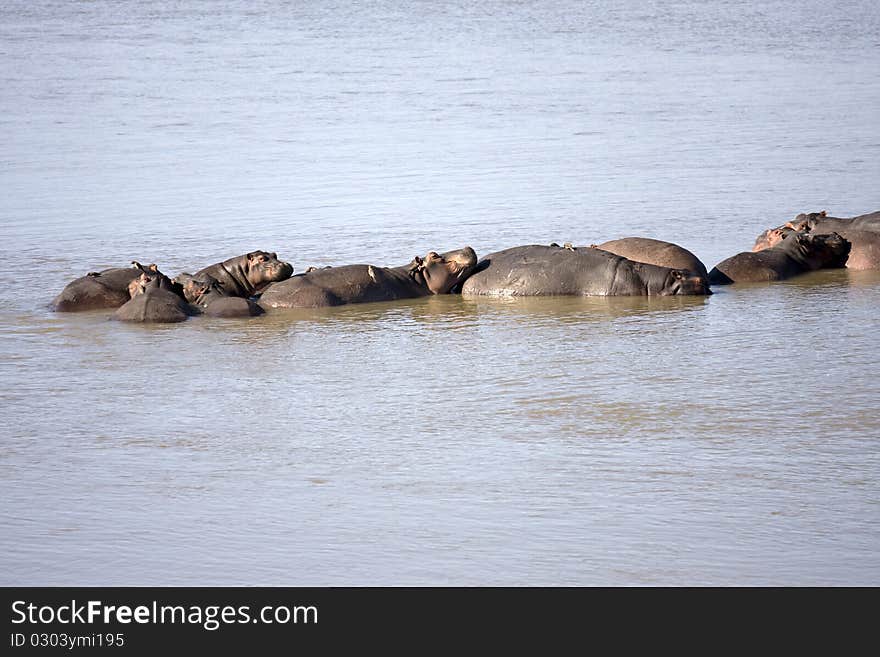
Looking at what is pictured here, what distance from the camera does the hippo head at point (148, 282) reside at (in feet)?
33.2

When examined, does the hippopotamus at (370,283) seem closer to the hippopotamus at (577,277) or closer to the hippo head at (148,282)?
the hippopotamus at (577,277)

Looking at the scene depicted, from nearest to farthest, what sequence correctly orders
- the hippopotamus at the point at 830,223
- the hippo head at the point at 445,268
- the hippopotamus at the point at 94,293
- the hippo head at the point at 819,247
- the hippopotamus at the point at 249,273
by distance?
the hippopotamus at the point at 94,293 → the hippopotamus at the point at 249,273 → the hippo head at the point at 445,268 → the hippo head at the point at 819,247 → the hippopotamus at the point at 830,223

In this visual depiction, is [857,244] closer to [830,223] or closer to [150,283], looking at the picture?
[830,223]

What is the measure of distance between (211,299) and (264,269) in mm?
549

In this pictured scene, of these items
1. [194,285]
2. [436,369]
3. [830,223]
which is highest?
[830,223]

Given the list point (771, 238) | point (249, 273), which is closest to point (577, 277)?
point (771, 238)

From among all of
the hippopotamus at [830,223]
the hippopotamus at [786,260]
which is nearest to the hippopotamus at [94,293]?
the hippopotamus at [786,260]

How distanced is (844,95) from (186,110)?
1088 centimetres

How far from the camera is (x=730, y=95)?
2380cm

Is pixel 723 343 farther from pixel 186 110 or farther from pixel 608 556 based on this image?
pixel 186 110

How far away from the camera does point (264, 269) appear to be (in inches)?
413

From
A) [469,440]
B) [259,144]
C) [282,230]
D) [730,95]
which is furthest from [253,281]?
[730,95]

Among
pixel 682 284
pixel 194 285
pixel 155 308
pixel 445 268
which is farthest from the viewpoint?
pixel 445 268

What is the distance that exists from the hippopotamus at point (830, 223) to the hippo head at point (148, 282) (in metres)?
5.19
